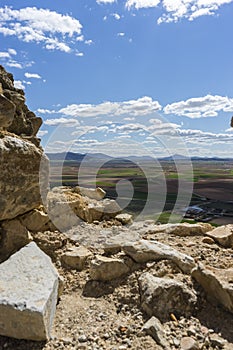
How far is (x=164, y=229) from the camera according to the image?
377 inches

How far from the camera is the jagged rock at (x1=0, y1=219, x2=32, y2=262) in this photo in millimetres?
7766

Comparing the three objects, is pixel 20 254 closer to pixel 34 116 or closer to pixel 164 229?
pixel 164 229

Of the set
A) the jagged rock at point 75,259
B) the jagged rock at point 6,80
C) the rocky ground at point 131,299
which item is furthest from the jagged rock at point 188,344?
the jagged rock at point 6,80

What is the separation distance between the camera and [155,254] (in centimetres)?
703

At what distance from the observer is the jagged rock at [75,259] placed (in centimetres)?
750

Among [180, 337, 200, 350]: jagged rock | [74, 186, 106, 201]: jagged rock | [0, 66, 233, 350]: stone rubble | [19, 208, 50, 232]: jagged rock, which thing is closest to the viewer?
[180, 337, 200, 350]: jagged rock

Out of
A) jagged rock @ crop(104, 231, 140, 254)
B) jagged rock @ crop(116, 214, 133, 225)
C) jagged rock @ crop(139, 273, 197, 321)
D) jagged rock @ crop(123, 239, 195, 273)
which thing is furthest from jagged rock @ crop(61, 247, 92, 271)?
jagged rock @ crop(116, 214, 133, 225)

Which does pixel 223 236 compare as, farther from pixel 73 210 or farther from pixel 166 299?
pixel 73 210

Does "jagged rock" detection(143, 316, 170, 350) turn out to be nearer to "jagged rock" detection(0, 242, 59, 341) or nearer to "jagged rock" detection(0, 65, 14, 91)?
"jagged rock" detection(0, 242, 59, 341)

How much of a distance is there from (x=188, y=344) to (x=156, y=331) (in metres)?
0.55

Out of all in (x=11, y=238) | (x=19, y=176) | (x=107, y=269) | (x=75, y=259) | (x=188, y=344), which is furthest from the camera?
(x=11, y=238)

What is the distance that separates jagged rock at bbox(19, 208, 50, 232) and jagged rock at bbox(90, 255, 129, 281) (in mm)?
2491

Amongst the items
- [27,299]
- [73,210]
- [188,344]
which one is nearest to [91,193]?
[73,210]

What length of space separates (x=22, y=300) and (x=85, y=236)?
398 cm
